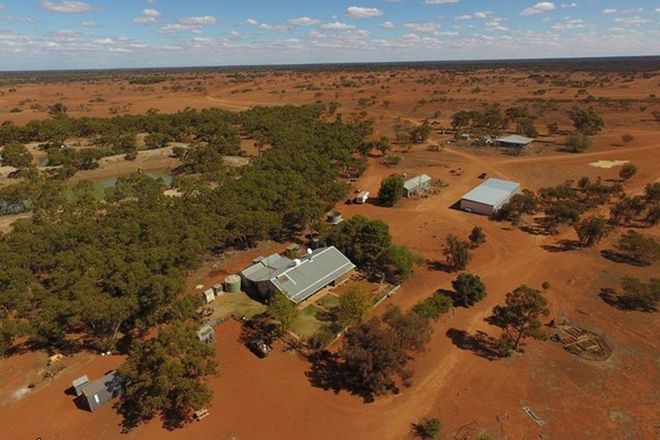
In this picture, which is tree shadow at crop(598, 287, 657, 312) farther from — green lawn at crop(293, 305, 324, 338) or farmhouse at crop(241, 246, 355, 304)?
green lawn at crop(293, 305, 324, 338)

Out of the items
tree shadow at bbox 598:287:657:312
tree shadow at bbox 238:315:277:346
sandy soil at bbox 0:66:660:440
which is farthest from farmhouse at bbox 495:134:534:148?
tree shadow at bbox 238:315:277:346

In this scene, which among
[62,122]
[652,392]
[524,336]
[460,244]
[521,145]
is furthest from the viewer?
[62,122]

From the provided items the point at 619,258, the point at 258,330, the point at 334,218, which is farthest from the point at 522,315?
the point at 334,218

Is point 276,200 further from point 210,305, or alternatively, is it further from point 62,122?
point 62,122

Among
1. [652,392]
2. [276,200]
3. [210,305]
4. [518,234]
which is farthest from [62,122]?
[652,392]

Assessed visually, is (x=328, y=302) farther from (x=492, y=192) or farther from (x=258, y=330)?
(x=492, y=192)

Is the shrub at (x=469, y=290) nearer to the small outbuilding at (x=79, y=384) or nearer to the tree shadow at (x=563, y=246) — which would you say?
the tree shadow at (x=563, y=246)
